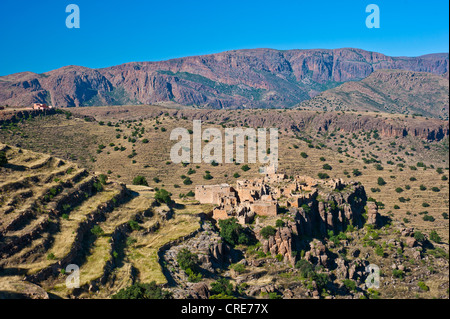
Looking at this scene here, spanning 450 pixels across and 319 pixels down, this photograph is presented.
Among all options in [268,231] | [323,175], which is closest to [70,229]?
[268,231]

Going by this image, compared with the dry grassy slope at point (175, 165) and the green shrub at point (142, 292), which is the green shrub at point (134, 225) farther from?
the dry grassy slope at point (175, 165)

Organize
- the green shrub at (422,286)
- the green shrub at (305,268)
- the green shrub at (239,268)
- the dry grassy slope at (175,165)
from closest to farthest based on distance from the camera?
the green shrub at (305,268) < the green shrub at (239,268) < the green shrub at (422,286) < the dry grassy slope at (175,165)

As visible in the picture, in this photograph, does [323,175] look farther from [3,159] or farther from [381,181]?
[3,159]

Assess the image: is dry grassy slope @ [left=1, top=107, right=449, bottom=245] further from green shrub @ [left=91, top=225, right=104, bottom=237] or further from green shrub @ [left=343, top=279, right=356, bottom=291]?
green shrub @ [left=91, top=225, right=104, bottom=237]

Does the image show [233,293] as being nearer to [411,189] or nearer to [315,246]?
[315,246]

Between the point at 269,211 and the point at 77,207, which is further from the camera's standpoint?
the point at 269,211

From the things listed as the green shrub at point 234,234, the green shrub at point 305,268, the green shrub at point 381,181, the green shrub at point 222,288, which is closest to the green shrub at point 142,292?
the green shrub at point 222,288

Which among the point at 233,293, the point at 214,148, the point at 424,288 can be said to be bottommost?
the point at 424,288

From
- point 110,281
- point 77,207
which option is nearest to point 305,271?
point 110,281
